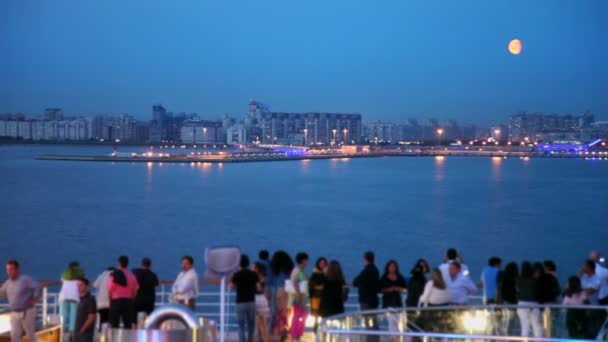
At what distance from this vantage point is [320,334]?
465cm

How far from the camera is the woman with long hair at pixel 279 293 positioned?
7430 mm

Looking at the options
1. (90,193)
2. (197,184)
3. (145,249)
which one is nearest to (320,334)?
(145,249)

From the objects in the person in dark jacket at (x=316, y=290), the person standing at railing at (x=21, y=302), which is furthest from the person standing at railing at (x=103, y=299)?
the person in dark jacket at (x=316, y=290)

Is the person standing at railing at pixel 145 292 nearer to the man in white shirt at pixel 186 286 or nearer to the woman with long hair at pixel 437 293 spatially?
the man in white shirt at pixel 186 286

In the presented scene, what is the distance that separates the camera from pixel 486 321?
5488 mm

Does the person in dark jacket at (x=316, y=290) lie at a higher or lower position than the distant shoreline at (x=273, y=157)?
lower

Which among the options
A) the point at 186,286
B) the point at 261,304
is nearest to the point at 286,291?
the point at 261,304

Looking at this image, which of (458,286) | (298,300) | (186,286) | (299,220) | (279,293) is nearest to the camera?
(458,286)

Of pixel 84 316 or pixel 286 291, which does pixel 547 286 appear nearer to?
pixel 286 291

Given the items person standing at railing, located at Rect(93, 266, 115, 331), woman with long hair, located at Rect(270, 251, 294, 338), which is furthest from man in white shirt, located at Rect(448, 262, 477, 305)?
person standing at railing, located at Rect(93, 266, 115, 331)

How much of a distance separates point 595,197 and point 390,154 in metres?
103

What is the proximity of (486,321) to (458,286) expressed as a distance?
1318 millimetres

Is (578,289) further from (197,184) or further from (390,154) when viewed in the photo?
(390,154)

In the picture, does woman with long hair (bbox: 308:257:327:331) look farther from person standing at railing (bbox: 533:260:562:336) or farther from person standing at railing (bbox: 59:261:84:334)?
person standing at railing (bbox: 59:261:84:334)
